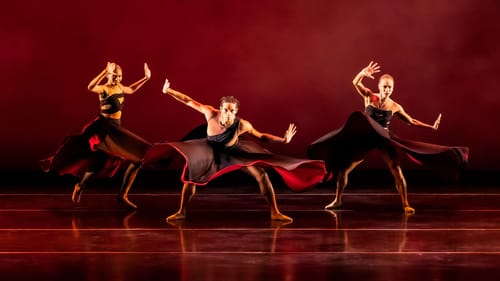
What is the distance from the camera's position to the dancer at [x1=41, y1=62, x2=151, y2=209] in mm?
7684

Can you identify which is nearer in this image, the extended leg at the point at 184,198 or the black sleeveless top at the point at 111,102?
the extended leg at the point at 184,198

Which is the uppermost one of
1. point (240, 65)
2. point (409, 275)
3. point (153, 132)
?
point (240, 65)

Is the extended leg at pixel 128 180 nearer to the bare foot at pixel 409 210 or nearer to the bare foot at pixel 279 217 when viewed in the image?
the bare foot at pixel 279 217

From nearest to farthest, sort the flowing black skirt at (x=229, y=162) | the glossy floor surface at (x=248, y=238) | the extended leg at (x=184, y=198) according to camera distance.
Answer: the glossy floor surface at (x=248, y=238) → the flowing black skirt at (x=229, y=162) → the extended leg at (x=184, y=198)

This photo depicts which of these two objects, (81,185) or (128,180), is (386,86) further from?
(81,185)

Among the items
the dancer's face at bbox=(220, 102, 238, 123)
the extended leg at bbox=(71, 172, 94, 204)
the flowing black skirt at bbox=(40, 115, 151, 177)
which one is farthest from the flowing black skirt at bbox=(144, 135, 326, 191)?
the extended leg at bbox=(71, 172, 94, 204)

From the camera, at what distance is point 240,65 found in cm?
997

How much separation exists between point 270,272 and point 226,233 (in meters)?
1.36

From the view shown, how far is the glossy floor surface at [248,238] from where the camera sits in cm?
525

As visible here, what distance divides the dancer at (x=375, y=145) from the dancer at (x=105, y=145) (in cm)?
145

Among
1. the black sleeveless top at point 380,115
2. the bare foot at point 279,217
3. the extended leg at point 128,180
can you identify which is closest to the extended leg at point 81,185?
the extended leg at point 128,180

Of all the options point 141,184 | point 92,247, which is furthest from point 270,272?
point 141,184

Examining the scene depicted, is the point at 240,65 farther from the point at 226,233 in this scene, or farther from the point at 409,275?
the point at 409,275

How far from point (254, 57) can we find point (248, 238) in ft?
12.9
